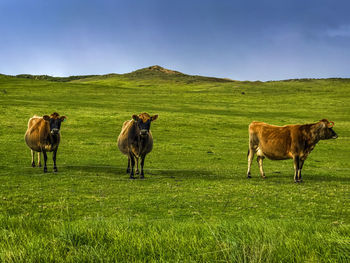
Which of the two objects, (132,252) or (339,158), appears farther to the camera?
(339,158)

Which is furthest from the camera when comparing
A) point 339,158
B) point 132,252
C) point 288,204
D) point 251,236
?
point 339,158

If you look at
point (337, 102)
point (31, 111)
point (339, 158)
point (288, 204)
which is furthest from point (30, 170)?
point (337, 102)

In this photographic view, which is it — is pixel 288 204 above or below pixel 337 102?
below

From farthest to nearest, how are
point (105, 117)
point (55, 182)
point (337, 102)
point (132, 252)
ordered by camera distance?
point (337, 102), point (105, 117), point (55, 182), point (132, 252)

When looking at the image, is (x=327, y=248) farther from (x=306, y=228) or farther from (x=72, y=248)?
(x=72, y=248)

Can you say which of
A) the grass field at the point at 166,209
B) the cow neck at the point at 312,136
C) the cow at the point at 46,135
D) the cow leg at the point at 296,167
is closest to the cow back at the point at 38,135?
the cow at the point at 46,135

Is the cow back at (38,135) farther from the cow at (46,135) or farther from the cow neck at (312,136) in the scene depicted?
the cow neck at (312,136)

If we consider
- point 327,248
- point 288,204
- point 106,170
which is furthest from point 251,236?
point 106,170

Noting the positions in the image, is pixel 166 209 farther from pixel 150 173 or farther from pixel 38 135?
pixel 38 135

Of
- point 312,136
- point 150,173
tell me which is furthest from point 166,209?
point 312,136

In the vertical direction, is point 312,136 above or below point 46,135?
above

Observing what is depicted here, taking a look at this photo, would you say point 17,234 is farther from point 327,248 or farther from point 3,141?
point 3,141

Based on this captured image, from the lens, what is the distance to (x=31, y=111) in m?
42.7

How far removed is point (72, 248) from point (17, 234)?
0.90m
